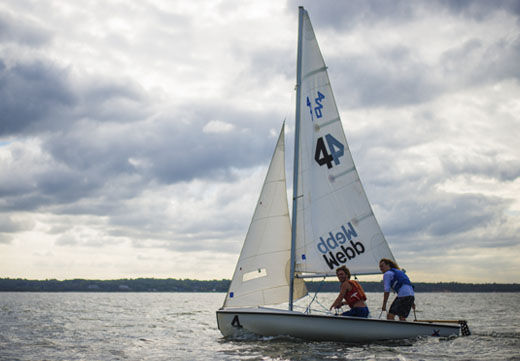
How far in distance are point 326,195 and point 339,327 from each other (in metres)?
3.73

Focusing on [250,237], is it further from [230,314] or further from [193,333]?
[193,333]

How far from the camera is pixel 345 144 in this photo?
14742mm

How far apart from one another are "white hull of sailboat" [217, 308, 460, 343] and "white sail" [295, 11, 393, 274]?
1.70m

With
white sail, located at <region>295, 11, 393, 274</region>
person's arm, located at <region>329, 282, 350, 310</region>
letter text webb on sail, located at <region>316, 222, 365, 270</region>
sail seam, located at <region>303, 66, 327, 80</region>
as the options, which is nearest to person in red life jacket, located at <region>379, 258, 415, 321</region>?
white sail, located at <region>295, 11, 393, 274</region>

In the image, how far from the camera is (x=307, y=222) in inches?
571

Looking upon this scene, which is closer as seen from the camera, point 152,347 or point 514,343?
point 514,343

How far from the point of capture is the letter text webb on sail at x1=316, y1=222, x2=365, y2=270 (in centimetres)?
1420

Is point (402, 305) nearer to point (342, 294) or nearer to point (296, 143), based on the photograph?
point (342, 294)

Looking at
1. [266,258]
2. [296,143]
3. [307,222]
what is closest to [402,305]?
[307,222]

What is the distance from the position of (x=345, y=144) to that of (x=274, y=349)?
6.04 metres

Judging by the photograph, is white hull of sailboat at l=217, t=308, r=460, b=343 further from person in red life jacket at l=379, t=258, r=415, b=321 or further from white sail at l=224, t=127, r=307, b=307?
white sail at l=224, t=127, r=307, b=307

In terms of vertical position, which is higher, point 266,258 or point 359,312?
point 266,258

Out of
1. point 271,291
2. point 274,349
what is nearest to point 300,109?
point 271,291

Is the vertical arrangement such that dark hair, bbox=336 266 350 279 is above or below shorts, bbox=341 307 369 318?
above
